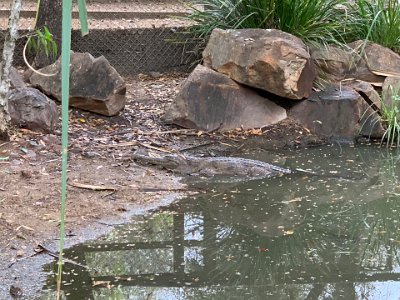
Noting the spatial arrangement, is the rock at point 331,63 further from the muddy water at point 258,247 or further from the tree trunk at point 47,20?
the tree trunk at point 47,20

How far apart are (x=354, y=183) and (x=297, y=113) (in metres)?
1.29

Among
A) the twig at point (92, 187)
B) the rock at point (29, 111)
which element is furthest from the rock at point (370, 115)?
the rock at point (29, 111)

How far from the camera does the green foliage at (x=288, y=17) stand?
5820mm

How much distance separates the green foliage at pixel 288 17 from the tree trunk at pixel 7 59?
8.01 feet

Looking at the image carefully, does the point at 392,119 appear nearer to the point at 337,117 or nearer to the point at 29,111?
the point at 337,117

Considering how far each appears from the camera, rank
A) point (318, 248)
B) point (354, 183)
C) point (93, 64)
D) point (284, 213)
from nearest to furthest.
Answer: point (318, 248) < point (284, 213) < point (354, 183) < point (93, 64)

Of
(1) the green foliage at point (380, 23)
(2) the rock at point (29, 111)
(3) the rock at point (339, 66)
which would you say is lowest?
(2) the rock at point (29, 111)

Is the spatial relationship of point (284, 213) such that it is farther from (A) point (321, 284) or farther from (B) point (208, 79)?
(B) point (208, 79)

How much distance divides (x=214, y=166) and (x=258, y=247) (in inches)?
48.8

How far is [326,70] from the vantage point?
19.1 feet

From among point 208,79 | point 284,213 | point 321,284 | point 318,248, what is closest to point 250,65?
point 208,79

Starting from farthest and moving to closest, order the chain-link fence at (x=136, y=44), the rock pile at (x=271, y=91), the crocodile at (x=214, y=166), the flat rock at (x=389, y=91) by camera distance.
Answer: the chain-link fence at (x=136, y=44), the flat rock at (x=389, y=91), the rock pile at (x=271, y=91), the crocodile at (x=214, y=166)

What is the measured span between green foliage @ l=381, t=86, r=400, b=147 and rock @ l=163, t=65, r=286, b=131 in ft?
3.14

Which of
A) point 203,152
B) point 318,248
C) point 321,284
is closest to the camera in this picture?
point 321,284
